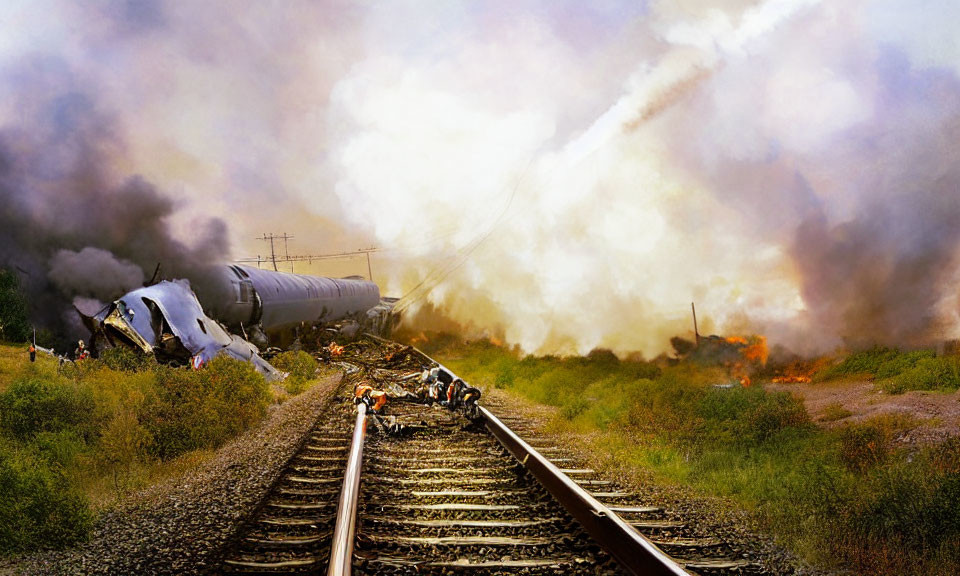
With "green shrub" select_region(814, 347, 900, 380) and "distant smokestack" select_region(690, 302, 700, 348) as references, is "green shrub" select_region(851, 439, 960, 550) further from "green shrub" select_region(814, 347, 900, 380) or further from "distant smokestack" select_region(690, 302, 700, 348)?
→ "distant smokestack" select_region(690, 302, 700, 348)

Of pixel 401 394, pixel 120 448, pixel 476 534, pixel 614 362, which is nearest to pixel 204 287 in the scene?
pixel 401 394

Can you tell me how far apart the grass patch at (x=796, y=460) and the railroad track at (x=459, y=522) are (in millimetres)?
878

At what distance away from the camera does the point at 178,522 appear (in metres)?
4.84

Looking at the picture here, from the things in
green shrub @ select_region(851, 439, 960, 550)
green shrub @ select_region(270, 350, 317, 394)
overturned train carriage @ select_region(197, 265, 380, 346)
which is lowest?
green shrub @ select_region(851, 439, 960, 550)

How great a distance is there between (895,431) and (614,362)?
8.98 m

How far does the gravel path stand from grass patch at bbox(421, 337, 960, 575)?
3.98 metres

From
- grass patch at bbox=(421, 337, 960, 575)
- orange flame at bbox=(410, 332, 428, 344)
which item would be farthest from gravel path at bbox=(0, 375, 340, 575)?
orange flame at bbox=(410, 332, 428, 344)

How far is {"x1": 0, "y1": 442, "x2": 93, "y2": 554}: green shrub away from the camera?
176 inches

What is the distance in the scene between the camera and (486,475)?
20.6 feet

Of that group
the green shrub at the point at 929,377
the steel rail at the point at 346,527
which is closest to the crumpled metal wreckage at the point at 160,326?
the steel rail at the point at 346,527

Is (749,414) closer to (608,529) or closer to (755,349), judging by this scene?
(608,529)

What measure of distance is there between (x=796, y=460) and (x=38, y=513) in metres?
7.30

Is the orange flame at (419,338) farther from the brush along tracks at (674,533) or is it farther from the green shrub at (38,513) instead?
the green shrub at (38,513)

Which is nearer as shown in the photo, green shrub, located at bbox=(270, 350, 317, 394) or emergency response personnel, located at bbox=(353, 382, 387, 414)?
emergency response personnel, located at bbox=(353, 382, 387, 414)
